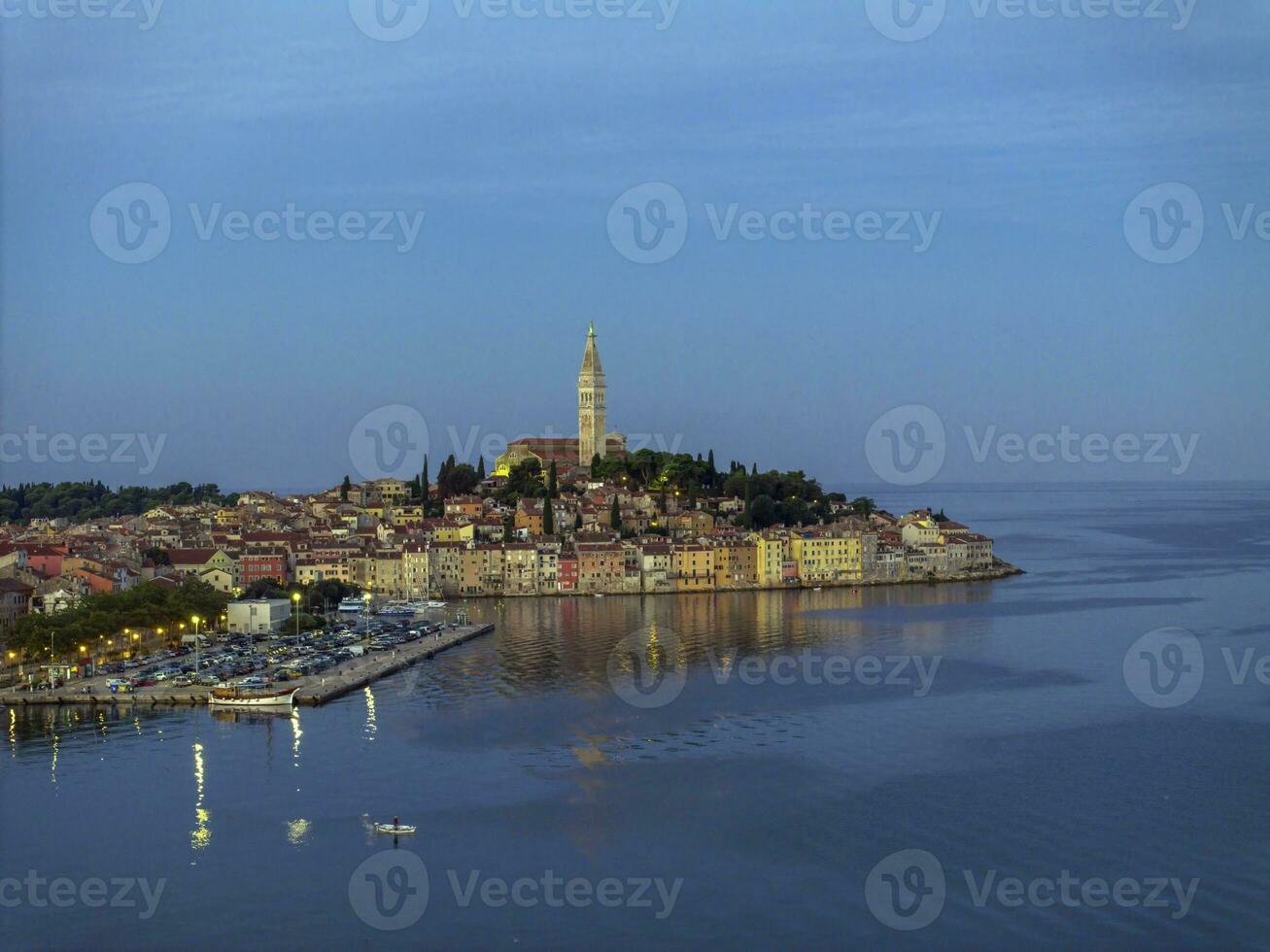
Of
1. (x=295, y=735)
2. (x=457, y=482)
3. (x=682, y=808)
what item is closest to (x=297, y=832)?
(x=682, y=808)

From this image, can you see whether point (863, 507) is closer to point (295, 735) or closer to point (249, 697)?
point (249, 697)

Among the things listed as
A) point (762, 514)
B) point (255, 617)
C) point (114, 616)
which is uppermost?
point (762, 514)

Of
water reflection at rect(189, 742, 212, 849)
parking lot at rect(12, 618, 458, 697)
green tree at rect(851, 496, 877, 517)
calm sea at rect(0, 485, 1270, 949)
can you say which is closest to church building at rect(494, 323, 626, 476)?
green tree at rect(851, 496, 877, 517)

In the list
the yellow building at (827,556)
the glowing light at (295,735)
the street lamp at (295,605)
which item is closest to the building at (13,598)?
the street lamp at (295,605)

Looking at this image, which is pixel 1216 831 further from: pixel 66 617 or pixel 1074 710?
pixel 66 617

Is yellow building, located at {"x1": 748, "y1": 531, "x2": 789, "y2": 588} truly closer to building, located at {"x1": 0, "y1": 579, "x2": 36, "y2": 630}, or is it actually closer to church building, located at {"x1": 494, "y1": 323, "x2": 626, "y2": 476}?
church building, located at {"x1": 494, "y1": 323, "x2": 626, "y2": 476}

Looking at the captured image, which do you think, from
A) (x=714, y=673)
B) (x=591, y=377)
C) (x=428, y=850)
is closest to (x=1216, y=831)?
(x=428, y=850)
